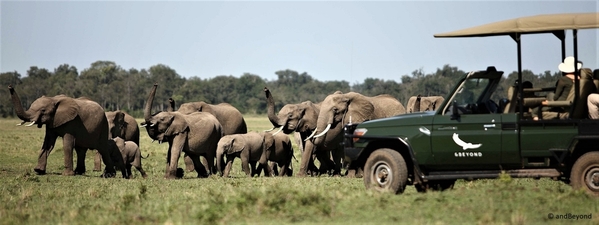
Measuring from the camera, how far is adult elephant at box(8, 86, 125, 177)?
2594cm

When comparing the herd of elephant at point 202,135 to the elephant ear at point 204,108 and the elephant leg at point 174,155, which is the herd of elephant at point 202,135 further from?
the elephant ear at point 204,108

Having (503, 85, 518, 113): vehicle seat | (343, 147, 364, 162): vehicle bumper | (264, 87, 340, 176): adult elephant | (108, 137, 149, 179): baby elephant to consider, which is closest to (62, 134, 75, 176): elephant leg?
(108, 137, 149, 179): baby elephant

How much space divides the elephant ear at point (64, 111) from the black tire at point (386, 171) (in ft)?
40.7

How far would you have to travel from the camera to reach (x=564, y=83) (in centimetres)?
1600

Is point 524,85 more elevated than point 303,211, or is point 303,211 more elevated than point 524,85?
point 524,85

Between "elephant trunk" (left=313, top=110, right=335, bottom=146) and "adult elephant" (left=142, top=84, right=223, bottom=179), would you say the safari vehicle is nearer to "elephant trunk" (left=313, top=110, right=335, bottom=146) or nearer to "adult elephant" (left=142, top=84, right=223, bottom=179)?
"elephant trunk" (left=313, top=110, right=335, bottom=146)

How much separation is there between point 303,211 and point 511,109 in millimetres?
3759

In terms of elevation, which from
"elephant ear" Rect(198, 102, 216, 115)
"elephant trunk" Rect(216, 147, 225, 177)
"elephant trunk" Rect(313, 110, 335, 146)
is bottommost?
"elephant trunk" Rect(216, 147, 225, 177)

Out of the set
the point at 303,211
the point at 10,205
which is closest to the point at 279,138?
the point at 10,205

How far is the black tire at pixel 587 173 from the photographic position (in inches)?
594

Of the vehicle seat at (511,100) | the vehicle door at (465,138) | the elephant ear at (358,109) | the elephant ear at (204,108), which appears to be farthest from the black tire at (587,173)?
the elephant ear at (204,108)

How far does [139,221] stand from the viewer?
546 inches

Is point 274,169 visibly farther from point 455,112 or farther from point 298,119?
point 455,112

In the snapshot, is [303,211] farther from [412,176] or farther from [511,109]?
[511,109]
